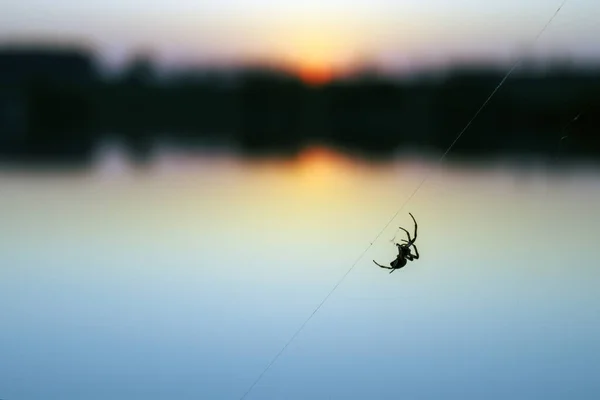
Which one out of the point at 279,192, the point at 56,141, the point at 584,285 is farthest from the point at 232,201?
the point at 56,141

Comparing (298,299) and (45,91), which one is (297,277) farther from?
(45,91)

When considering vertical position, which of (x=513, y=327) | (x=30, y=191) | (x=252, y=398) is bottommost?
(x=30, y=191)

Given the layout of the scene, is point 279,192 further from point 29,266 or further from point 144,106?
point 144,106

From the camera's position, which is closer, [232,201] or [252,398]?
[252,398]

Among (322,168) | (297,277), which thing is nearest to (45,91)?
(322,168)

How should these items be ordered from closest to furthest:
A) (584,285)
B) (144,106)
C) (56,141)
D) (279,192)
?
1. (584,285)
2. (279,192)
3. (56,141)
4. (144,106)

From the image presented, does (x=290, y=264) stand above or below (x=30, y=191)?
above

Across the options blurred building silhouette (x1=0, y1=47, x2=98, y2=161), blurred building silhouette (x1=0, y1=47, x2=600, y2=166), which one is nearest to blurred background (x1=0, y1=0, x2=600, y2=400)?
blurred building silhouette (x1=0, y1=47, x2=600, y2=166)
